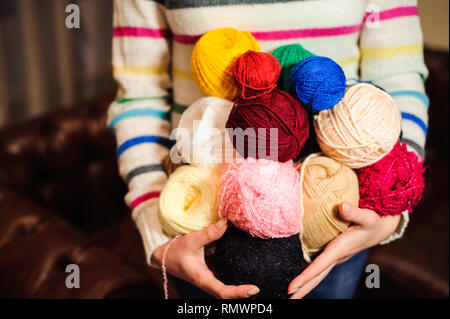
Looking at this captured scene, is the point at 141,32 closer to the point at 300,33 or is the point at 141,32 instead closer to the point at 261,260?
the point at 300,33

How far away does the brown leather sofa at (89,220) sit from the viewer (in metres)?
0.67

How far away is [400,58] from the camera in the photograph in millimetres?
506

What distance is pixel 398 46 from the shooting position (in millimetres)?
501

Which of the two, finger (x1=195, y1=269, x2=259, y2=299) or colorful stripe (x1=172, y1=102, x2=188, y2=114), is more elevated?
colorful stripe (x1=172, y1=102, x2=188, y2=114)

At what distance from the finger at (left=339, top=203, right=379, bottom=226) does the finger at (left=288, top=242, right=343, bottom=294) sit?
0.04 meters

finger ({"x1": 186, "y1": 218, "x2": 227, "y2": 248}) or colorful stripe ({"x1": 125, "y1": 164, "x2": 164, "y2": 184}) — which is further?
colorful stripe ({"x1": 125, "y1": 164, "x2": 164, "y2": 184})

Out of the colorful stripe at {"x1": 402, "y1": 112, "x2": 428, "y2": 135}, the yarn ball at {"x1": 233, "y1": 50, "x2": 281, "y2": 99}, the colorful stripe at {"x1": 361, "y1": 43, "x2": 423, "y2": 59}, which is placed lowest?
the colorful stripe at {"x1": 402, "y1": 112, "x2": 428, "y2": 135}

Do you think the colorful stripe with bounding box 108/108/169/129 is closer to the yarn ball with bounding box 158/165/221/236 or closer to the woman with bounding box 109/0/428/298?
the woman with bounding box 109/0/428/298

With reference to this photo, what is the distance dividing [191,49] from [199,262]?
297 millimetres

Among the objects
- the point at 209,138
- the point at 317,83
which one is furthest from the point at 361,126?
the point at 209,138

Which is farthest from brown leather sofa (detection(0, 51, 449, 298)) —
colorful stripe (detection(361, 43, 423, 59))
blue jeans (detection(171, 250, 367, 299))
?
colorful stripe (detection(361, 43, 423, 59))

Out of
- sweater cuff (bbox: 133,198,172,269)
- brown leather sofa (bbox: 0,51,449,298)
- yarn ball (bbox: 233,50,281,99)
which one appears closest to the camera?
yarn ball (bbox: 233,50,281,99)

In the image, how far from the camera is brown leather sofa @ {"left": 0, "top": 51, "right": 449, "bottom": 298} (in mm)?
674
